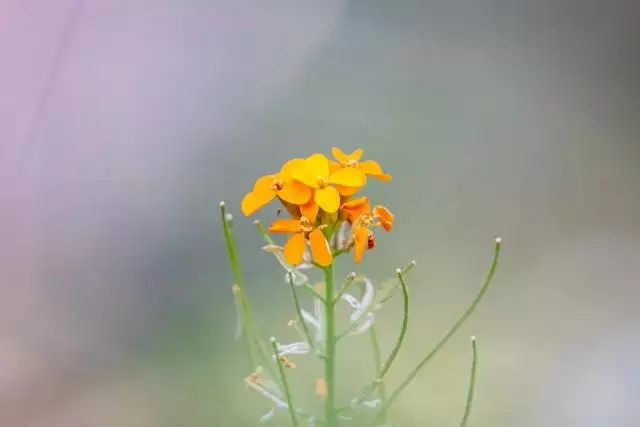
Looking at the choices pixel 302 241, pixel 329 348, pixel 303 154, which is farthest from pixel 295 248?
pixel 303 154

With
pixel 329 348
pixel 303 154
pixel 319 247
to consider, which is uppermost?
pixel 303 154

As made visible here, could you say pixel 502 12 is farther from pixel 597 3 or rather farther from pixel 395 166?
pixel 395 166

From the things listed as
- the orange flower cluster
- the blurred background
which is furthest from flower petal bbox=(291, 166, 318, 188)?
the blurred background

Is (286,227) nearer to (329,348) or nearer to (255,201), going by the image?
(255,201)

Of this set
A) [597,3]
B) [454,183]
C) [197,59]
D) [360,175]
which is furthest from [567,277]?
[197,59]

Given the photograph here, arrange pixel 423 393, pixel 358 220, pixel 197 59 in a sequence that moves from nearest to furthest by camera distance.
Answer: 1. pixel 358 220
2. pixel 423 393
3. pixel 197 59

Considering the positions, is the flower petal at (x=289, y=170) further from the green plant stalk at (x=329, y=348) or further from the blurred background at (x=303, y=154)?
the blurred background at (x=303, y=154)

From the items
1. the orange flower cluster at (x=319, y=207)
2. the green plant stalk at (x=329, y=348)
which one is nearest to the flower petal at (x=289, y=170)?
the orange flower cluster at (x=319, y=207)
